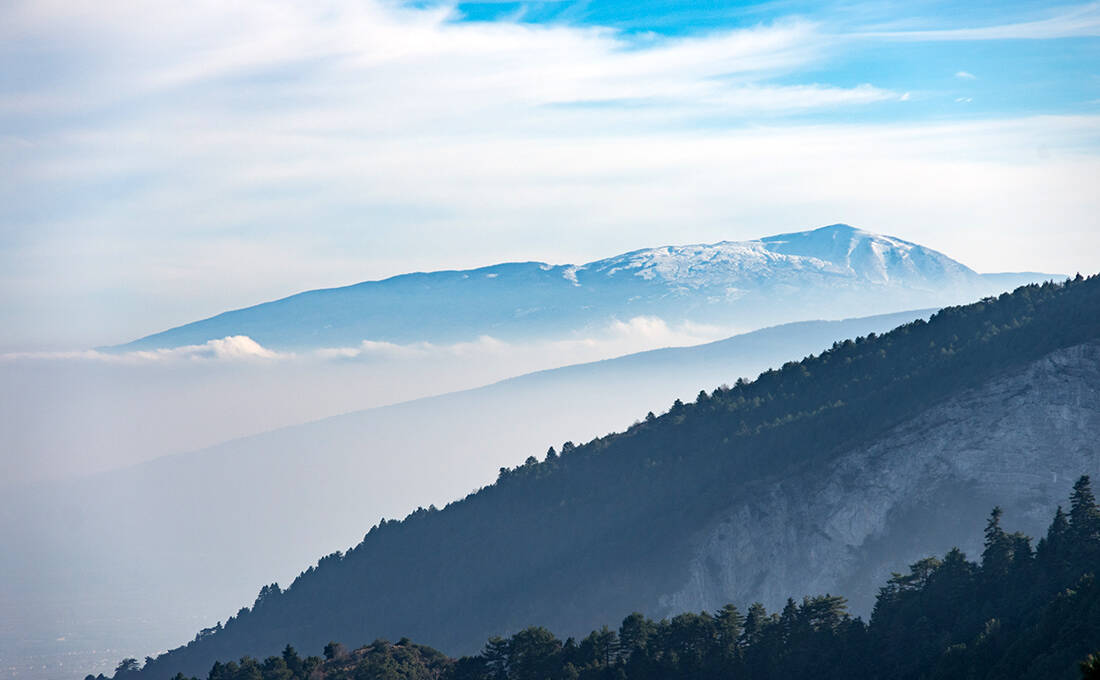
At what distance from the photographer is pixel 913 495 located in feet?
502

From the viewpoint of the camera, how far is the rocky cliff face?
147 meters

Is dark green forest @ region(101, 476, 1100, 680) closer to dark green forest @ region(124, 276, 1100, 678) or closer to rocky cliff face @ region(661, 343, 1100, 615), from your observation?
rocky cliff face @ region(661, 343, 1100, 615)

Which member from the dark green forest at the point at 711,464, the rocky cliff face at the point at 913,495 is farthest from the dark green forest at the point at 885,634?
the dark green forest at the point at 711,464

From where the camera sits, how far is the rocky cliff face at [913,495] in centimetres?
14675

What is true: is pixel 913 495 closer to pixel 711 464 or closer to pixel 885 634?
pixel 711 464

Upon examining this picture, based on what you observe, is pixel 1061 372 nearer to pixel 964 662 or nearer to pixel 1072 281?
pixel 1072 281

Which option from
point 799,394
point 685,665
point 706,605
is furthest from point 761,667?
point 799,394

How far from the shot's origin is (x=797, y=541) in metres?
157

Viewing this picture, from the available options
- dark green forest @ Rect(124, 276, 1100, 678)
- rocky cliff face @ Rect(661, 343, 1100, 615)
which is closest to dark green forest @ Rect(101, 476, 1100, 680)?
rocky cliff face @ Rect(661, 343, 1100, 615)

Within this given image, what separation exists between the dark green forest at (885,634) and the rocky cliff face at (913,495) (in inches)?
1371

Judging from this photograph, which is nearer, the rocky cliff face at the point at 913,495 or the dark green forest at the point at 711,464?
the rocky cliff face at the point at 913,495

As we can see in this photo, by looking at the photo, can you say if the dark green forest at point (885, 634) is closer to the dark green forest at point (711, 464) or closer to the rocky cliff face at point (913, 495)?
the rocky cliff face at point (913, 495)

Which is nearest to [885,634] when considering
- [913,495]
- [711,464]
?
[913,495]

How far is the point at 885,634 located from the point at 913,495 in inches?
2184
